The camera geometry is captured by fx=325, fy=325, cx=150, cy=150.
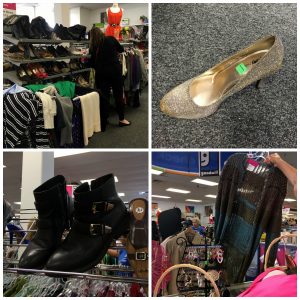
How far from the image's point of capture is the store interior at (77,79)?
3.46 feet

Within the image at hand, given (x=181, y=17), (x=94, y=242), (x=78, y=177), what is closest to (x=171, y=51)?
(x=181, y=17)

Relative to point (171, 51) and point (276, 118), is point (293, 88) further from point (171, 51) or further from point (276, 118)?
point (171, 51)

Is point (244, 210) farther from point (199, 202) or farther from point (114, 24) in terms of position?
point (114, 24)

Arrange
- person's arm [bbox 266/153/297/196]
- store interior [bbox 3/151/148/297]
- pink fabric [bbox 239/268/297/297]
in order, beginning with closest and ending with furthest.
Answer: pink fabric [bbox 239/268/297/297], store interior [bbox 3/151/148/297], person's arm [bbox 266/153/297/196]

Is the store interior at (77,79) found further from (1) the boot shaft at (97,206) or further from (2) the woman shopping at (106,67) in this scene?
(1) the boot shaft at (97,206)

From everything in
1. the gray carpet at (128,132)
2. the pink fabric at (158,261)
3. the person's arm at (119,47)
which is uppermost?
the person's arm at (119,47)

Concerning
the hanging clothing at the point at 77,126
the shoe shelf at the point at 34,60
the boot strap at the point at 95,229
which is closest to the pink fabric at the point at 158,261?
the boot strap at the point at 95,229

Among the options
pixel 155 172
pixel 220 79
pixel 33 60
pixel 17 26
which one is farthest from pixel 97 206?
pixel 33 60

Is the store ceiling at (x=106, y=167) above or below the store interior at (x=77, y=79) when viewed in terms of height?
below

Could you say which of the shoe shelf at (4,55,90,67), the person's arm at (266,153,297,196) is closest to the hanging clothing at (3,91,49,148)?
the shoe shelf at (4,55,90,67)

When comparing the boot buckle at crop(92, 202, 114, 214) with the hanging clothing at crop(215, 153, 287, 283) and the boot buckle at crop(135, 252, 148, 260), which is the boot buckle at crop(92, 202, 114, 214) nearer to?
the boot buckle at crop(135, 252, 148, 260)

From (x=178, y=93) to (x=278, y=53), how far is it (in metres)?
0.33

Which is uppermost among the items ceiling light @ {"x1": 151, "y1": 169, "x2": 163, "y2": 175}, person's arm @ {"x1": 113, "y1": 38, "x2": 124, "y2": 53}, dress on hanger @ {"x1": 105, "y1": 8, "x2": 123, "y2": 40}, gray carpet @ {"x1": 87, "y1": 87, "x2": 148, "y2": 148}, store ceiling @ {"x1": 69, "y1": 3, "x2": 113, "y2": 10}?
store ceiling @ {"x1": 69, "y1": 3, "x2": 113, "y2": 10}

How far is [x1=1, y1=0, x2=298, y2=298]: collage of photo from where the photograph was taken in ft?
2.92
